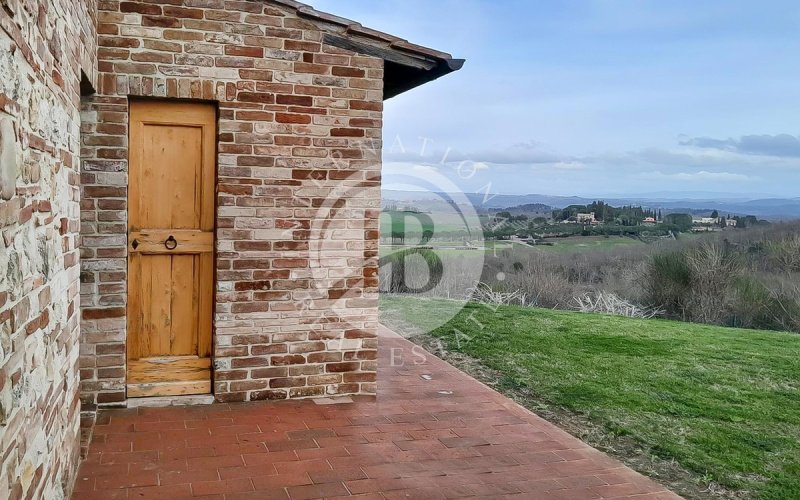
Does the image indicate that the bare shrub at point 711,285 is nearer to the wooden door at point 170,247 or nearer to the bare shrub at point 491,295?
the bare shrub at point 491,295

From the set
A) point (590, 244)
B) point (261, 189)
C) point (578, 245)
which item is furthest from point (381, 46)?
point (590, 244)

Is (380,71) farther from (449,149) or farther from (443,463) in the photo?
(443,463)

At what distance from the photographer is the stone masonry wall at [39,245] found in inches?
74.1

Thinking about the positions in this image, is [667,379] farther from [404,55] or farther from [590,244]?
[590,244]

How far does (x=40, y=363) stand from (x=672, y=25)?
45.9ft

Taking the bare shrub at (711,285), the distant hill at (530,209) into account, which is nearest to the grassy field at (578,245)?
the distant hill at (530,209)

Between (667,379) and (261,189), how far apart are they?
4248 millimetres

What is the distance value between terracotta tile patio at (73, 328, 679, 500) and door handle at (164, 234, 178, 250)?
118 centimetres

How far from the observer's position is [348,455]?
4117mm

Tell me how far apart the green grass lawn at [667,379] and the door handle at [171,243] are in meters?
3.23

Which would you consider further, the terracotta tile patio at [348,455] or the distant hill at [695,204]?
the distant hill at [695,204]

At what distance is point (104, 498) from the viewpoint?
3.36 metres

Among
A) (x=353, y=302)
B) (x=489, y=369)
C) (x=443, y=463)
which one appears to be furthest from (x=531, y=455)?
(x=489, y=369)

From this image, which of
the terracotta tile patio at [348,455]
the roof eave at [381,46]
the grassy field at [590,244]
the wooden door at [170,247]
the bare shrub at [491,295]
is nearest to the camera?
the terracotta tile patio at [348,455]
